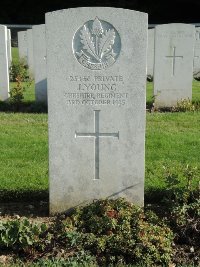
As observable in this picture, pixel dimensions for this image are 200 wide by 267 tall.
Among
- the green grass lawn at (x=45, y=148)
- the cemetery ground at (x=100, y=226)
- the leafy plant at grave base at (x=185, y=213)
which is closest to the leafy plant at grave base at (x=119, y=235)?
the cemetery ground at (x=100, y=226)

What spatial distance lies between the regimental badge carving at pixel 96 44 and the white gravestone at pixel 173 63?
5720mm

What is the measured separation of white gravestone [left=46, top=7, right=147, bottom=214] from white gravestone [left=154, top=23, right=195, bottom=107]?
5.66m

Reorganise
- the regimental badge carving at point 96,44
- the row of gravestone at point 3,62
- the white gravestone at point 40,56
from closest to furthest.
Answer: the regimental badge carving at point 96,44 < the white gravestone at point 40,56 < the row of gravestone at point 3,62

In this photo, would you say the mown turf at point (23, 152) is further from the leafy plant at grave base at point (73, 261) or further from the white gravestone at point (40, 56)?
the leafy plant at grave base at point (73, 261)

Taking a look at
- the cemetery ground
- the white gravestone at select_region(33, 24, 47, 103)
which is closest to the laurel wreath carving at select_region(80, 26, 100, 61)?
the cemetery ground

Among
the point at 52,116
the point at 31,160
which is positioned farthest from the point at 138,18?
the point at 31,160

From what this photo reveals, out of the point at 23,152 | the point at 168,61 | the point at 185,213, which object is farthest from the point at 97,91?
the point at 168,61

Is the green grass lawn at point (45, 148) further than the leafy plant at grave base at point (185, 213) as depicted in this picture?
Yes

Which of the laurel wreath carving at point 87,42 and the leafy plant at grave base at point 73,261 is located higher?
the laurel wreath carving at point 87,42

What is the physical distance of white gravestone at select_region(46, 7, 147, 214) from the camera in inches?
164

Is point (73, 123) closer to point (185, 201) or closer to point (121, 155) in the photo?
point (121, 155)

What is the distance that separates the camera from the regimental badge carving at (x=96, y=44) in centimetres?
418

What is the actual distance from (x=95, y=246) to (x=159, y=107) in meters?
6.53

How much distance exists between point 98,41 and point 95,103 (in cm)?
57
